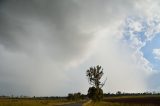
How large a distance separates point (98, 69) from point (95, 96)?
6.85 meters

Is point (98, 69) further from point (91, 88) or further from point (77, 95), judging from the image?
point (77, 95)

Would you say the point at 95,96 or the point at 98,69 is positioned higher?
the point at 98,69

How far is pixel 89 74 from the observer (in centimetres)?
6838

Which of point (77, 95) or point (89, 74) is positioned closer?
point (89, 74)

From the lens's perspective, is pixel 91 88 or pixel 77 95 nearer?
pixel 91 88

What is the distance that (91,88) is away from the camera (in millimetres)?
69750

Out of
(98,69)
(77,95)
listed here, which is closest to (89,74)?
(98,69)

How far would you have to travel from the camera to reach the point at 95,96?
69.2 metres

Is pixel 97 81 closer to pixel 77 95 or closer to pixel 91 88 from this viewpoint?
pixel 91 88

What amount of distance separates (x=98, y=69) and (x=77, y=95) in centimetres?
8145

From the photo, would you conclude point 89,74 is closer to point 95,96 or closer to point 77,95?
point 95,96

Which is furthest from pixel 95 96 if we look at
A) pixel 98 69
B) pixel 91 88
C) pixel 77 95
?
pixel 77 95

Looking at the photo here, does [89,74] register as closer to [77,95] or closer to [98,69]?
[98,69]

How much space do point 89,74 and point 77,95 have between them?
8004 cm
